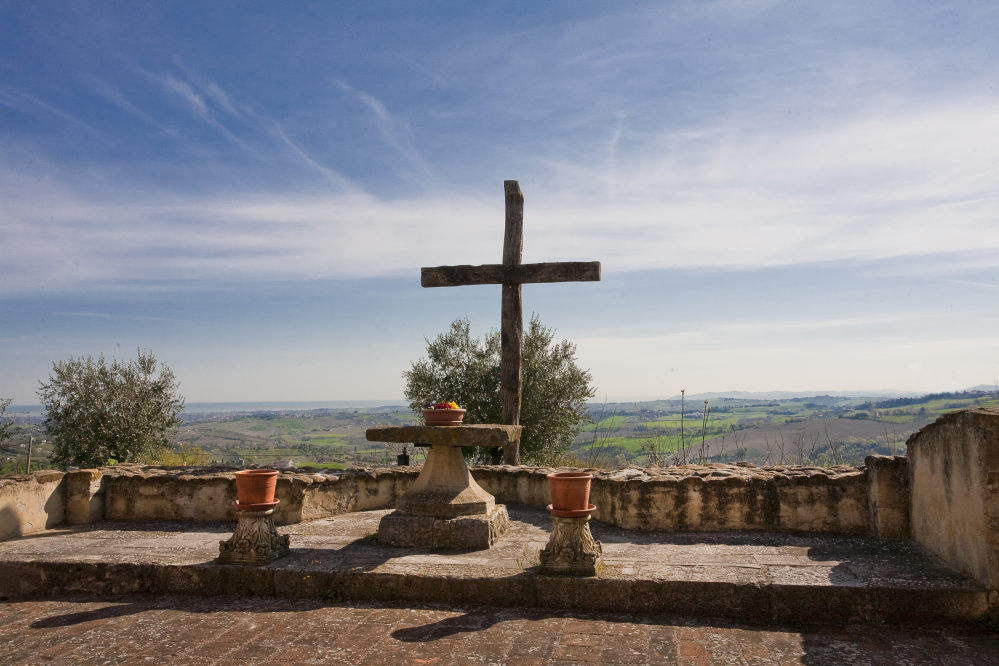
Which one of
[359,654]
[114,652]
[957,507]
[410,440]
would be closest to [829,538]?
[957,507]

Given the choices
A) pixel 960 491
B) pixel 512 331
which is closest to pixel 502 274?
pixel 512 331

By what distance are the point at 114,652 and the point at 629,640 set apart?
3.63 m

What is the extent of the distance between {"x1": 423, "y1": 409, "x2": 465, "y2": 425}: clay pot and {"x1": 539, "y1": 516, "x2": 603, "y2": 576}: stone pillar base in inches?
72.3

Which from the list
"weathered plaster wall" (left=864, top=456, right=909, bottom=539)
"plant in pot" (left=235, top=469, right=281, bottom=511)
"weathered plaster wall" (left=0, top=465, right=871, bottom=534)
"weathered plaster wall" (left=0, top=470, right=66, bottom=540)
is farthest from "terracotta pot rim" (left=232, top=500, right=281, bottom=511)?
"weathered plaster wall" (left=864, top=456, right=909, bottom=539)

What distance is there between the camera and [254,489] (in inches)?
231

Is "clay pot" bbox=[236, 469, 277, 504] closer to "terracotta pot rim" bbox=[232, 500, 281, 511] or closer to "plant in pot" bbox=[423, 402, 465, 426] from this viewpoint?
"terracotta pot rim" bbox=[232, 500, 281, 511]

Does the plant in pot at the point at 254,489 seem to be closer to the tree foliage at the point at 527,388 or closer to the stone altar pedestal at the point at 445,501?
the stone altar pedestal at the point at 445,501

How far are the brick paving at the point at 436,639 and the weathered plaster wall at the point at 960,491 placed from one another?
60 centimetres

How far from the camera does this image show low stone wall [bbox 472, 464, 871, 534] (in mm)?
6578

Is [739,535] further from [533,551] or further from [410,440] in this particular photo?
[410,440]

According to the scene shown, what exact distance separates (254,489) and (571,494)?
9.98ft


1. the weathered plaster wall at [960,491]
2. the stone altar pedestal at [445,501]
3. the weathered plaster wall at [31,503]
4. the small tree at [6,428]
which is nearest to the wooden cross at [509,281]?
the stone altar pedestal at [445,501]

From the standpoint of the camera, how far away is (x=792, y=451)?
13.8 m

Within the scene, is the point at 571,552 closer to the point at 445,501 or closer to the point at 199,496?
the point at 445,501
